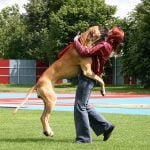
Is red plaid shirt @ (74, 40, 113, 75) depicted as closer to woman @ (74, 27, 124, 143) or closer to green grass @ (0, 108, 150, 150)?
woman @ (74, 27, 124, 143)

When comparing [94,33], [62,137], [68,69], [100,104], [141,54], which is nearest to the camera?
[94,33]

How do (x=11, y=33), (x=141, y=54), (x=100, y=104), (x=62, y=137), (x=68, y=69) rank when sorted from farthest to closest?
(x=11, y=33)
(x=141, y=54)
(x=100, y=104)
(x=62, y=137)
(x=68, y=69)

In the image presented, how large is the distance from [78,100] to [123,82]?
5011 centimetres

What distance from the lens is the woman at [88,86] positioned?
9.19 m

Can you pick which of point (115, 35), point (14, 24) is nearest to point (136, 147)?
point (115, 35)

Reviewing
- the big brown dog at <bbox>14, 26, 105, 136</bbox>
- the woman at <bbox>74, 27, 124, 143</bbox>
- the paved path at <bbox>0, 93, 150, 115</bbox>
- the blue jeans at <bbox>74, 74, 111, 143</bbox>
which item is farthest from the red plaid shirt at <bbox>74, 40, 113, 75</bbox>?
the paved path at <bbox>0, 93, 150, 115</bbox>

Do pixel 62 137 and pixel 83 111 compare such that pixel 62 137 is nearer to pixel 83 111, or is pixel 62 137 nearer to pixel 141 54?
pixel 83 111

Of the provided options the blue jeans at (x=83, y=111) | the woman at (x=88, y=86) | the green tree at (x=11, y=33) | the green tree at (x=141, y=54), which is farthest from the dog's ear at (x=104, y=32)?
the green tree at (x=11, y=33)

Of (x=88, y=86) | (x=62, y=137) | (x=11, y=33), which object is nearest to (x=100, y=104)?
(x=62, y=137)

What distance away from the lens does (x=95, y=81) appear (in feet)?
30.6

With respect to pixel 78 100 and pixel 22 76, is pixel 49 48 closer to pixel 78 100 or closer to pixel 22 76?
pixel 22 76

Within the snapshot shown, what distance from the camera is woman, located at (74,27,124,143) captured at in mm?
9188

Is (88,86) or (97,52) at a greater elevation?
(97,52)

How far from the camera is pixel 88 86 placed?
30.5 feet
